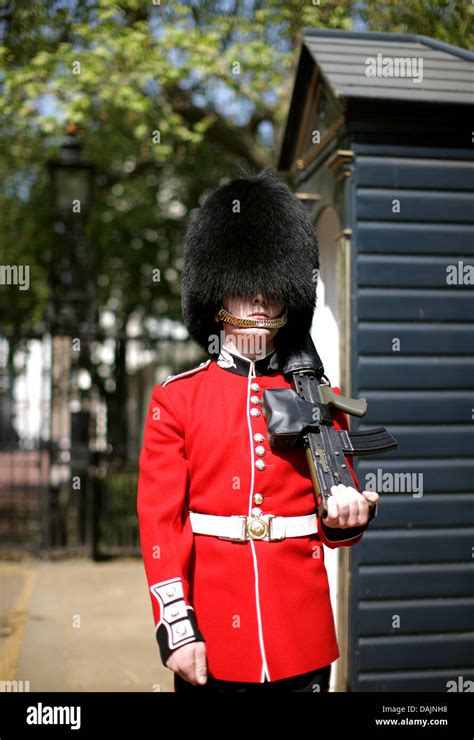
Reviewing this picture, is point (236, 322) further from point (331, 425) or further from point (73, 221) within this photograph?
point (73, 221)

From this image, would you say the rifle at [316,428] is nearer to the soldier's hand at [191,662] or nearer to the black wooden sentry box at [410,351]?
the soldier's hand at [191,662]

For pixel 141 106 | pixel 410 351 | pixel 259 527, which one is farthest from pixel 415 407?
pixel 141 106

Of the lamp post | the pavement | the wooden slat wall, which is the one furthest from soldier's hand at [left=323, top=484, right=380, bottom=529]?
the lamp post

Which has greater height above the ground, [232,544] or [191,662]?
[232,544]

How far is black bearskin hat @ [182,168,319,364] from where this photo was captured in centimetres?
267

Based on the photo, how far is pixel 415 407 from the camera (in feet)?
12.3

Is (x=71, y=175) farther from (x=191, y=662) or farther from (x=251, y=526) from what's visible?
(x=191, y=662)

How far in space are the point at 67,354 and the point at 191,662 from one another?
5844 mm

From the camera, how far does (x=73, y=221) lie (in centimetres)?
813

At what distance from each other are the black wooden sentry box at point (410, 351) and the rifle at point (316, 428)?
112 centimetres

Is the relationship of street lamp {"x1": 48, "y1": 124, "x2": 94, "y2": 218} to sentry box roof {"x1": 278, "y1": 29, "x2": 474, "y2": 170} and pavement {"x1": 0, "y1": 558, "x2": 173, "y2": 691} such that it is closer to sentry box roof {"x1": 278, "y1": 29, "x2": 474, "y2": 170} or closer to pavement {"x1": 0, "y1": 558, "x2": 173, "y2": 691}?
pavement {"x1": 0, "y1": 558, "x2": 173, "y2": 691}

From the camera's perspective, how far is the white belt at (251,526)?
2447mm

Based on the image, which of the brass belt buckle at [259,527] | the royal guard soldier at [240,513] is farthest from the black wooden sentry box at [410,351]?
the brass belt buckle at [259,527]

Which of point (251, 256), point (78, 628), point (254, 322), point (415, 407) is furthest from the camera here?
point (78, 628)
